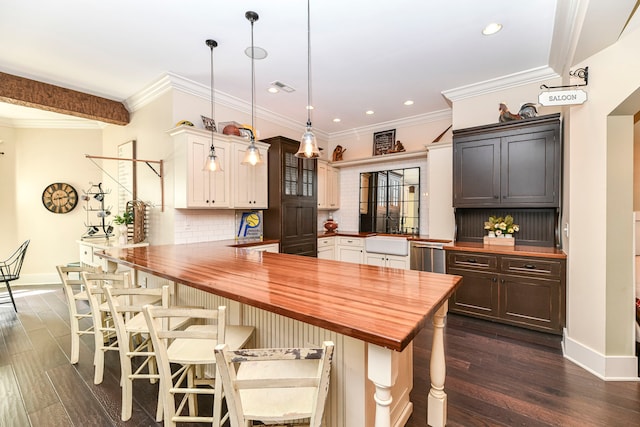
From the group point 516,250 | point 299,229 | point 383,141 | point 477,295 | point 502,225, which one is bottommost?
point 477,295

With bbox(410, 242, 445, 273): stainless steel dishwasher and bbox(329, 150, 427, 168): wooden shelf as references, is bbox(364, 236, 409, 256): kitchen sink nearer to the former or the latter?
Answer: bbox(410, 242, 445, 273): stainless steel dishwasher

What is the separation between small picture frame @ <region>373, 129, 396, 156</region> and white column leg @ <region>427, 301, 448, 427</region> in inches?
162

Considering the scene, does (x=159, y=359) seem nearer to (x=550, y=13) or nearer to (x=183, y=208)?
(x=183, y=208)

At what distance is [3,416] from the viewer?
1793 millimetres

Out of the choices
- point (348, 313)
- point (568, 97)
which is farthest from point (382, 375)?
point (568, 97)

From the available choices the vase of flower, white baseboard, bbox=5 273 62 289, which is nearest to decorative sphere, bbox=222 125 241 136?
the vase of flower

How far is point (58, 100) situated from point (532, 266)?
595 cm

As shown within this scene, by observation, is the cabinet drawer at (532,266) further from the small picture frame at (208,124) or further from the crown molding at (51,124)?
the crown molding at (51,124)

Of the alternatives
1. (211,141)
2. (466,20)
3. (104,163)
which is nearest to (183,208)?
(211,141)

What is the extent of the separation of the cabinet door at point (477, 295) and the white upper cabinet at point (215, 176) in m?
2.90

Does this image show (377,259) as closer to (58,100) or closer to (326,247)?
(326,247)

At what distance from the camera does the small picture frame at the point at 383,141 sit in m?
5.30

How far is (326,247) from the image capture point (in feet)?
17.3

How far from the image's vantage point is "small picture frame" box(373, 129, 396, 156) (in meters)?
5.30
